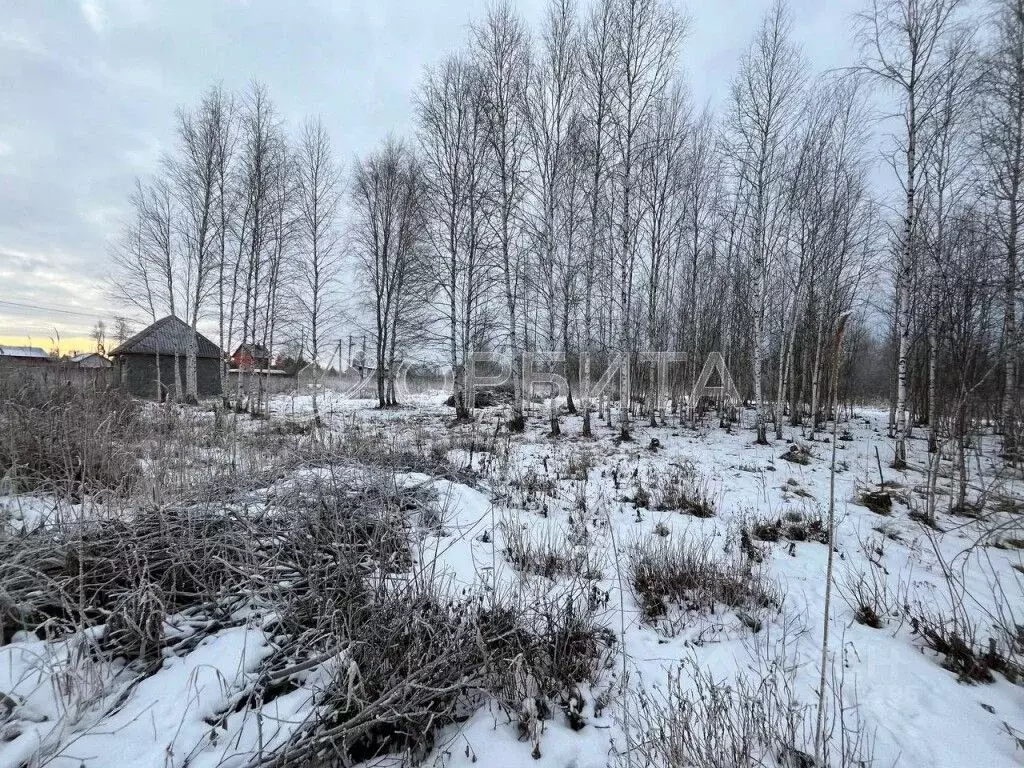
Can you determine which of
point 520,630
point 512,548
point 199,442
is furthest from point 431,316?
point 520,630

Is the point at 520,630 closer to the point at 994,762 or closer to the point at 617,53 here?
the point at 994,762

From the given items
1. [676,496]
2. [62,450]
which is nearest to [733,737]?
[676,496]

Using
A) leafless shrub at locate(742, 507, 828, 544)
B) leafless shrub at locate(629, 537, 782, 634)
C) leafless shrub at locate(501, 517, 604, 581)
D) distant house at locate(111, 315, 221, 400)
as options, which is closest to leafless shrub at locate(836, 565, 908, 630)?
leafless shrub at locate(629, 537, 782, 634)

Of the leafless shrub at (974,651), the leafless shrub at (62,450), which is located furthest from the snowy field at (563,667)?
the leafless shrub at (62,450)

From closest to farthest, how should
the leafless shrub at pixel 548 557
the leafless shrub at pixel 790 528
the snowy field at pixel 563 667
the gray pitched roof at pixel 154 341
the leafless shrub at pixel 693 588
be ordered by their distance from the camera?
the snowy field at pixel 563 667, the leafless shrub at pixel 693 588, the leafless shrub at pixel 548 557, the leafless shrub at pixel 790 528, the gray pitched roof at pixel 154 341

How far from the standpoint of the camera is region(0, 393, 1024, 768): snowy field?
1814mm

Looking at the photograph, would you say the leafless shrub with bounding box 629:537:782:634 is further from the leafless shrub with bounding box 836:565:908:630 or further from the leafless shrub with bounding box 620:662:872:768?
the leafless shrub with bounding box 620:662:872:768

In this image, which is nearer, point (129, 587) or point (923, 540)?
point (129, 587)

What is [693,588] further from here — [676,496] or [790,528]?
[676,496]

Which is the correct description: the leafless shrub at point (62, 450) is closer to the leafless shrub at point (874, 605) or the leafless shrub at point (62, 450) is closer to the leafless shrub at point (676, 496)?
the leafless shrub at point (676, 496)

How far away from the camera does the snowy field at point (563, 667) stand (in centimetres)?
181

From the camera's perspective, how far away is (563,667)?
2.38m

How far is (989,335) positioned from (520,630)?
1787 centimetres

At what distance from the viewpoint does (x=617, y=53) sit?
37.7ft
